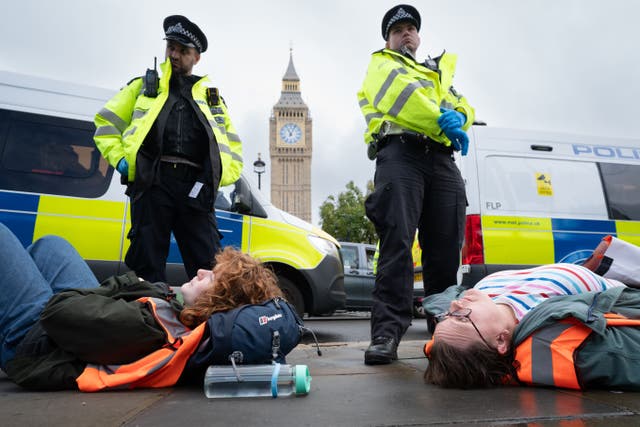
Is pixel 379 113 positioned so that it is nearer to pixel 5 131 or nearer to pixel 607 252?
pixel 607 252

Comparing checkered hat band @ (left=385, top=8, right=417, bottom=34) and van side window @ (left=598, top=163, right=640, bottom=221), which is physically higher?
checkered hat band @ (left=385, top=8, right=417, bottom=34)

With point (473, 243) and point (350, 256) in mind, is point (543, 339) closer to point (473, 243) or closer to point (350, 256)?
point (473, 243)

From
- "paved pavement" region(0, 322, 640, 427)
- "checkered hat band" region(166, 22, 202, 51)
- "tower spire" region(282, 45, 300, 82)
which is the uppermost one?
"tower spire" region(282, 45, 300, 82)

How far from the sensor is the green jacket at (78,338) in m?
1.83

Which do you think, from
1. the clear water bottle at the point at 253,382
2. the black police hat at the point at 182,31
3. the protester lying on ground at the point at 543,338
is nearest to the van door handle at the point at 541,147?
the protester lying on ground at the point at 543,338

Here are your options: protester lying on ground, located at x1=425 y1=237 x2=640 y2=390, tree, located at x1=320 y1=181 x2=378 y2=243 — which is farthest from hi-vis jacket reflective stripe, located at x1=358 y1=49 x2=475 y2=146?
tree, located at x1=320 y1=181 x2=378 y2=243

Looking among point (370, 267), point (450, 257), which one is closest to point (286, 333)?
point (450, 257)

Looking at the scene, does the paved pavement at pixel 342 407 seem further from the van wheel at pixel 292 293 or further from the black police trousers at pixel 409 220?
the van wheel at pixel 292 293

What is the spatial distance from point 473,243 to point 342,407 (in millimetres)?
3657

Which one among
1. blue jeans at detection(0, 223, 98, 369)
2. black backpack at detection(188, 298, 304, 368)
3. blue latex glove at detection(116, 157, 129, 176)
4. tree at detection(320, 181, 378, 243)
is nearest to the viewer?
black backpack at detection(188, 298, 304, 368)

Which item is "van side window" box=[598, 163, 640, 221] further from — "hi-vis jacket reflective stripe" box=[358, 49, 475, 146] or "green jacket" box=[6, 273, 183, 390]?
"green jacket" box=[6, 273, 183, 390]

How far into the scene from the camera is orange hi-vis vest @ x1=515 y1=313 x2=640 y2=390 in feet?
5.84

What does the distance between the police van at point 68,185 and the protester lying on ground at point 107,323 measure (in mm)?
2209

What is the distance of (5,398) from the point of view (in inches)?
69.4
